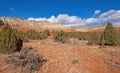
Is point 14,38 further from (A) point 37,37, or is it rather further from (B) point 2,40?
(A) point 37,37

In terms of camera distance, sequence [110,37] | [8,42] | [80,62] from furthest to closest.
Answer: [110,37] < [8,42] < [80,62]

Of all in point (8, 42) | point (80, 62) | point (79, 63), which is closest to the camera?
point (79, 63)

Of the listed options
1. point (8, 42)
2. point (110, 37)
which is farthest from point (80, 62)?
point (110, 37)

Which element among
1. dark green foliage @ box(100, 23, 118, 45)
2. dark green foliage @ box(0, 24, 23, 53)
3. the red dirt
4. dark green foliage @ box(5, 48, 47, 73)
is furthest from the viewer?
dark green foliage @ box(100, 23, 118, 45)

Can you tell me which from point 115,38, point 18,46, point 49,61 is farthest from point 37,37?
point 49,61

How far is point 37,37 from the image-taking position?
46.1 metres

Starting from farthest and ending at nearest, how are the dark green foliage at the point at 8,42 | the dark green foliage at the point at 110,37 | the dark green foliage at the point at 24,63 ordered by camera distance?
the dark green foliage at the point at 110,37 < the dark green foliage at the point at 8,42 < the dark green foliage at the point at 24,63

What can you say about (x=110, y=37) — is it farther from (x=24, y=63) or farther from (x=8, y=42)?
(x=24, y=63)

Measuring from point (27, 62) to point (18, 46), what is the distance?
379cm

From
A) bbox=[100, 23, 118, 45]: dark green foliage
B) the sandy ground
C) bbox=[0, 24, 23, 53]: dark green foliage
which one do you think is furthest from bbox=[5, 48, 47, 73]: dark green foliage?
bbox=[100, 23, 118, 45]: dark green foliage

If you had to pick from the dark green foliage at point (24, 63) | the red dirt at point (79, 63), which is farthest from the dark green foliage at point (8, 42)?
the red dirt at point (79, 63)

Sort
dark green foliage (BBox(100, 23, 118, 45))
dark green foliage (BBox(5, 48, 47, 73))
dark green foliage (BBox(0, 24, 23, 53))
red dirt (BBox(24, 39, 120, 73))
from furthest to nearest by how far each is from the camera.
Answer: dark green foliage (BBox(100, 23, 118, 45))
dark green foliage (BBox(0, 24, 23, 53))
red dirt (BBox(24, 39, 120, 73))
dark green foliage (BBox(5, 48, 47, 73))

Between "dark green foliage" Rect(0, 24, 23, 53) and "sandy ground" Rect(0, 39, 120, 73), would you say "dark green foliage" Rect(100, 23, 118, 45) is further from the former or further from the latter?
"dark green foliage" Rect(0, 24, 23, 53)

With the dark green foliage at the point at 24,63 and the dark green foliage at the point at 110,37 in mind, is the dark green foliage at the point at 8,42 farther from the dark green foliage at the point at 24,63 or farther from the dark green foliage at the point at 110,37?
the dark green foliage at the point at 110,37
